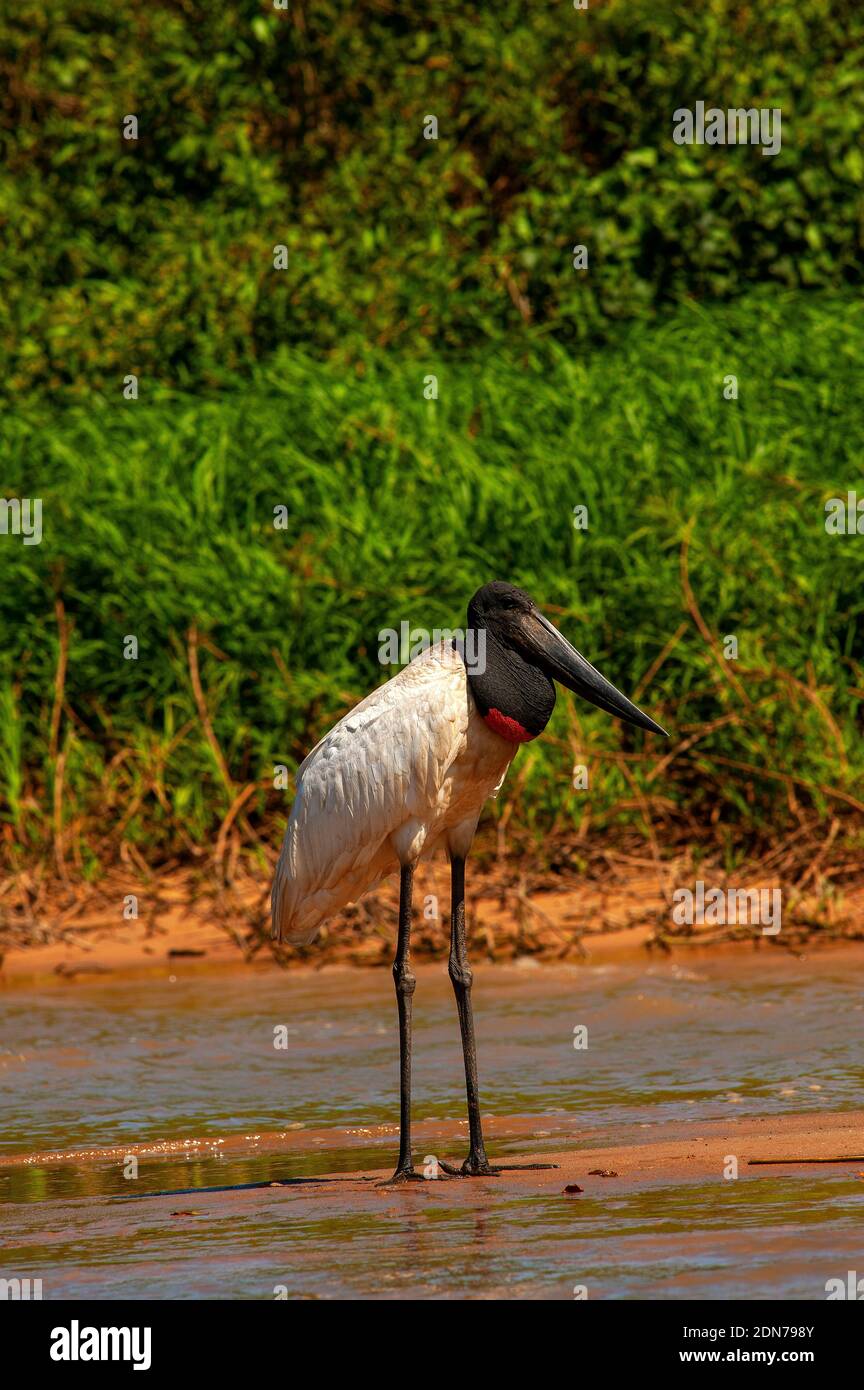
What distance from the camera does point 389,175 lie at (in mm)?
11547

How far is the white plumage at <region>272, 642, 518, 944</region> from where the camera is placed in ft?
15.5

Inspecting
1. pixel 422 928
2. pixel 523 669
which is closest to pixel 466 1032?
pixel 523 669

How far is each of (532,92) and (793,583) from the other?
5.44 meters

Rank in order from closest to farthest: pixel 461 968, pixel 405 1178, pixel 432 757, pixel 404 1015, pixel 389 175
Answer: pixel 405 1178 → pixel 432 757 → pixel 404 1015 → pixel 461 968 → pixel 389 175

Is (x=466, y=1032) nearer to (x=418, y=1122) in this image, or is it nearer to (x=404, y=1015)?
(x=404, y=1015)

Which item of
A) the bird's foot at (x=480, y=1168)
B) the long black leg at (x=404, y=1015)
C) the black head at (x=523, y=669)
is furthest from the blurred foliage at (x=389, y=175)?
the bird's foot at (x=480, y=1168)

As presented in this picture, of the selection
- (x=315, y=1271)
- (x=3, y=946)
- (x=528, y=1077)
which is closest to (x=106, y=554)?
(x=3, y=946)

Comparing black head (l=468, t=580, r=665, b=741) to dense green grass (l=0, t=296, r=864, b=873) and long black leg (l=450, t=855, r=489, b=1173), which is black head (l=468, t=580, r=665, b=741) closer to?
long black leg (l=450, t=855, r=489, b=1173)

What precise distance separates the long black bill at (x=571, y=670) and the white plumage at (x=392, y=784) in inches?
7.5

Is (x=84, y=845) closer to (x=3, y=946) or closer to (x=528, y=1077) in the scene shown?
(x=3, y=946)

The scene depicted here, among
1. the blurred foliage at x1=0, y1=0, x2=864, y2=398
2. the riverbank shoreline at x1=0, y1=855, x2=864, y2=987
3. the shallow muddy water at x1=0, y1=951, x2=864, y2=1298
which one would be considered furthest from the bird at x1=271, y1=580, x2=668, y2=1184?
the blurred foliage at x1=0, y1=0, x2=864, y2=398

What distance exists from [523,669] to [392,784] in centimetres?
41

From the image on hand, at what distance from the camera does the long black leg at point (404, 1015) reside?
14.8 ft

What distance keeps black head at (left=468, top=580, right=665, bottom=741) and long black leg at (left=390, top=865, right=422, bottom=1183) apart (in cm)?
45
